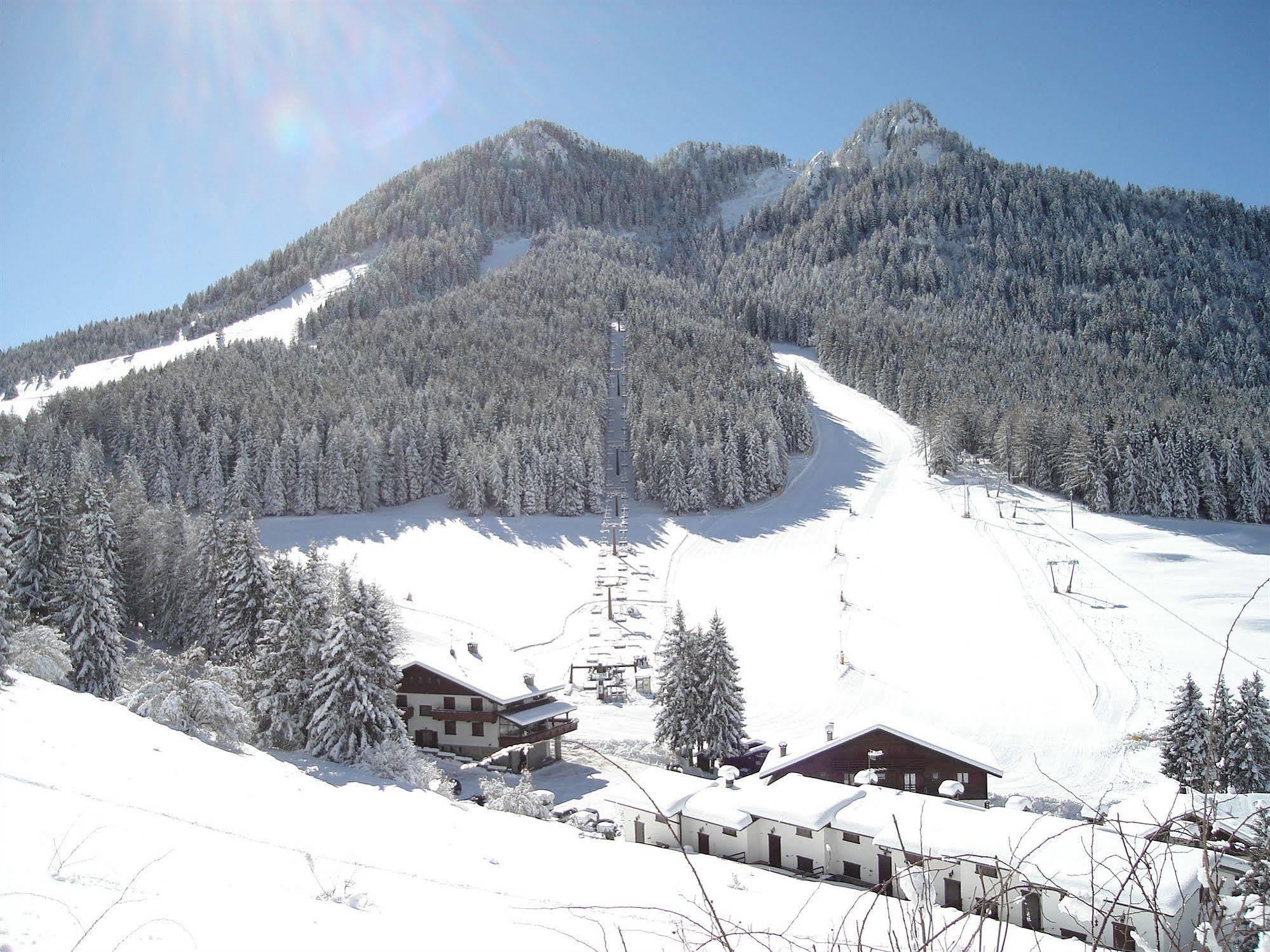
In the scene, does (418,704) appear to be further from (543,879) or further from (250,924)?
(250,924)

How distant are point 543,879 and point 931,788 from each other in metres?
18.1

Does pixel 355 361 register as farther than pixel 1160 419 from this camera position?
Yes

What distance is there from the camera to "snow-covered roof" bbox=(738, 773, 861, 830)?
19.7 metres

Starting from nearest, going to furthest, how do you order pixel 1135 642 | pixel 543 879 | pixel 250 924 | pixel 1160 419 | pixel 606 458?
pixel 250 924, pixel 543 879, pixel 1135 642, pixel 1160 419, pixel 606 458

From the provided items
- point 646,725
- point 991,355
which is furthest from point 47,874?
point 991,355

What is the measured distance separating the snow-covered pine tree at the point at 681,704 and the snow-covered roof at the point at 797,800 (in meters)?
11.1

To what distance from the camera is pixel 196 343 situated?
5566 inches

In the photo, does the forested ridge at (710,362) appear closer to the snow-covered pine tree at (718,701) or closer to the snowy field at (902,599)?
the snowy field at (902,599)

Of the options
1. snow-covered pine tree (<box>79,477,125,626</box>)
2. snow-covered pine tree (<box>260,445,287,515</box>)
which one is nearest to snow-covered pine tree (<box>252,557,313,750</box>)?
snow-covered pine tree (<box>79,477,125,626</box>)

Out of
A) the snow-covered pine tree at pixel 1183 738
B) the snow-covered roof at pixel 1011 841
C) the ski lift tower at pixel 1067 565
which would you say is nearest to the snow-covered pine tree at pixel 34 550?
the snow-covered roof at pixel 1011 841

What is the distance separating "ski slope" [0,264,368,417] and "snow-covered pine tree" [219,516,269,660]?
83.6 metres

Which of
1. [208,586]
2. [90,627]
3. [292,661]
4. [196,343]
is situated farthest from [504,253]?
[292,661]

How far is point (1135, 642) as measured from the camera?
4731cm

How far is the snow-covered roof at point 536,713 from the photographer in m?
33.6
